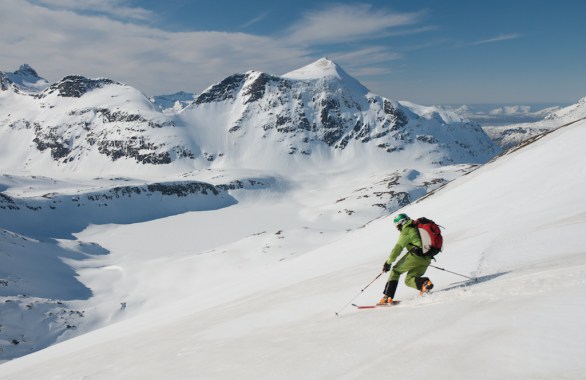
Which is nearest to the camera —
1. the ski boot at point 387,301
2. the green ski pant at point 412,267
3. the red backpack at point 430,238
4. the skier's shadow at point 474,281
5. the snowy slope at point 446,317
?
the snowy slope at point 446,317

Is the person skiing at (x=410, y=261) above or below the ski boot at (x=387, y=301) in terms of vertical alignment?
above

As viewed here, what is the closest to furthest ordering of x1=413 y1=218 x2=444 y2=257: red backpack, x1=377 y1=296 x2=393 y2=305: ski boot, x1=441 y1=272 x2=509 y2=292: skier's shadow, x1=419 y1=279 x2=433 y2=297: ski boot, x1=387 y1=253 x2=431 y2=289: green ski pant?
x1=441 y1=272 x2=509 y2=292: skier's shadow < x1=419 y1=279 x2=433 y2=297: ski boot < x1=413 y1=218 x2=444 y2=257: red backpack < x1=377 y1=296 x2=393 y2=305: ski boot < x1=387 y1=253 x2=431 y2=289: green ski pant

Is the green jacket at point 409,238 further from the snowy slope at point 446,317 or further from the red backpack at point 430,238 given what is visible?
the snowy slope at point 446,317

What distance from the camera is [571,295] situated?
557 cm

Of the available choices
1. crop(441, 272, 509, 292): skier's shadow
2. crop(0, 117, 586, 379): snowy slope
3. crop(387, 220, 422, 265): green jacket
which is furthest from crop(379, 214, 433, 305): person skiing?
crop(441, 272, 509, 292): skier's shadow

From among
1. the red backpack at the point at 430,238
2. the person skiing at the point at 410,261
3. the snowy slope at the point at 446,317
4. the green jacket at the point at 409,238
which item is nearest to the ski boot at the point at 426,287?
the person skiing at the point at 410,261

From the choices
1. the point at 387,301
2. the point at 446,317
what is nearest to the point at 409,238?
the point at 387,301

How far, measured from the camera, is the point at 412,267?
28.8ft

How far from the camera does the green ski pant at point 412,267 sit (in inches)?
343

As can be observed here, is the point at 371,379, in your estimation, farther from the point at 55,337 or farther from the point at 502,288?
the point at 55,337

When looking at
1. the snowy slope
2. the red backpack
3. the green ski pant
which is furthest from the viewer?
the green ski pant

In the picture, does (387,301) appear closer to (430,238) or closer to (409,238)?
(409,238)

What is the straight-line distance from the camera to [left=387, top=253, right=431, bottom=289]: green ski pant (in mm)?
8719

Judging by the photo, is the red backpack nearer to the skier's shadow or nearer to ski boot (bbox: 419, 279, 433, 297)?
ski boot (bbox: 419, 279, 433, 297)
